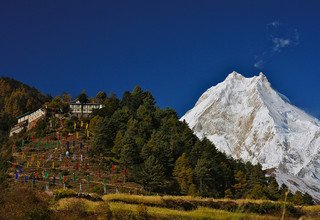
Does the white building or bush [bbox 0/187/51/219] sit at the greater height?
the white building

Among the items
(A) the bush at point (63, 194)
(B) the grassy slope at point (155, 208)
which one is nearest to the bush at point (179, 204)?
(B) the grassy slope at point (155, 208)

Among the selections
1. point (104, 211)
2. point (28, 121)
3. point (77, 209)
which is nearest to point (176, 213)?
point (104, 211)

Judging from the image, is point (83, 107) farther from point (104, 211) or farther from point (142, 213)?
point (142, 213)

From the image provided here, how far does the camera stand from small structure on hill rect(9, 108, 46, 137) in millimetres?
124688

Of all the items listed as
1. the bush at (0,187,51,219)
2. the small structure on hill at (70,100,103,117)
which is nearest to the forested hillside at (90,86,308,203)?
the small structure on hill at (70,100,103,117)

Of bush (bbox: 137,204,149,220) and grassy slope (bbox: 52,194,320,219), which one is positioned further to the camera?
grassy slope (bbox: 52,194,320,219)

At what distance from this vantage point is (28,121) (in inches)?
5172

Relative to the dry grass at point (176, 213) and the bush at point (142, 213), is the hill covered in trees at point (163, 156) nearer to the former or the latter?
the dry grass at point (176, 213)

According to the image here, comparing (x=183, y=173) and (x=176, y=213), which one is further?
(x=183, y=173)

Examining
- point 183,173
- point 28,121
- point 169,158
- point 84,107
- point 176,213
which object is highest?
point 84,107

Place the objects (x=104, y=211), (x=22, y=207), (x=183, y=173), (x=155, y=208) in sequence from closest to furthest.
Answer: (x=22, y=207) < (x=104, y=211) < (x=155, y=208) < (x=183, y=173)

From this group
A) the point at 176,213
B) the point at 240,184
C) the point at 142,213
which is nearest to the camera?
the point at 142,213

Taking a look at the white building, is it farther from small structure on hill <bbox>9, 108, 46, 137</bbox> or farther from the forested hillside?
the forested hillside

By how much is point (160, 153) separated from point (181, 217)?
54.5 metres
